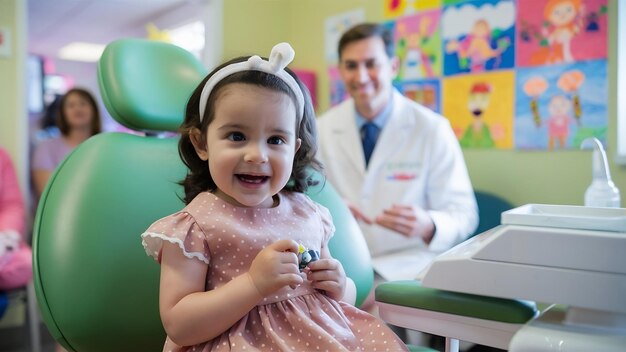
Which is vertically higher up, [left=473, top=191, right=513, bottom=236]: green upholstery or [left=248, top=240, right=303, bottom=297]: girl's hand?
[left=248, top=240, right=303, bottom=297]: girl's hand

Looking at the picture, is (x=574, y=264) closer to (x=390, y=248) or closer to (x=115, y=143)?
(x=115, y=143)

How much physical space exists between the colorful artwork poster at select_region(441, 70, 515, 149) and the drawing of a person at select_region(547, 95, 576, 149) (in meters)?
0.15

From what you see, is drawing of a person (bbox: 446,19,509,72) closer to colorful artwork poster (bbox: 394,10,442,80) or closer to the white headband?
colorful artwork poster (bbox: 394,10,442,80)

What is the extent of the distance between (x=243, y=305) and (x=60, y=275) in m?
0.37

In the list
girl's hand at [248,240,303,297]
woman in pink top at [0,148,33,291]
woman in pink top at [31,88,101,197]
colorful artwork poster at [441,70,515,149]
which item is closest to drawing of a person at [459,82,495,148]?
colorful artwork poster at [441,70,515,149]

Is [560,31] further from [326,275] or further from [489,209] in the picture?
[326,275]

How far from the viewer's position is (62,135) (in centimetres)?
309

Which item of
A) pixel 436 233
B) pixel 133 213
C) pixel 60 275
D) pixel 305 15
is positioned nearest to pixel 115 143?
pixel 133 213

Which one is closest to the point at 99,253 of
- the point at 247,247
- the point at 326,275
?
the point at 247,247

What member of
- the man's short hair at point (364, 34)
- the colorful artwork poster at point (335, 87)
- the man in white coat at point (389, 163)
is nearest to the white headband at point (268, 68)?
the man in white coat at point (389, 163)

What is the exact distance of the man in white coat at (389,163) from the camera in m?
1.77

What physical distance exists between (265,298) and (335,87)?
81.3 inches

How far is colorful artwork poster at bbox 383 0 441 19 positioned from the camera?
233cm

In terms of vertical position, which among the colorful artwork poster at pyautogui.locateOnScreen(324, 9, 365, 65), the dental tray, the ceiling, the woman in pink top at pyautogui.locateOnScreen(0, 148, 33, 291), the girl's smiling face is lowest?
the woman in pink top at pyautogui.locateOnScreen(0, 148, 33, 291)
